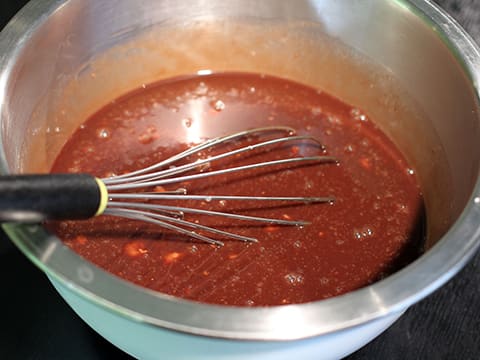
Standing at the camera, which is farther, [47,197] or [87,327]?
[87,327]

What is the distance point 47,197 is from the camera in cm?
71

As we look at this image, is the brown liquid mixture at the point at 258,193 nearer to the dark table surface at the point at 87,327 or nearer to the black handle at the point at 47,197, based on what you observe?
the dark table surface at the point at 87,327

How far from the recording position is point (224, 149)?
3.97 feet

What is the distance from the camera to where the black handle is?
2.25 feet

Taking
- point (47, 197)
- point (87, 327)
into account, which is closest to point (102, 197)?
point (47, 197)

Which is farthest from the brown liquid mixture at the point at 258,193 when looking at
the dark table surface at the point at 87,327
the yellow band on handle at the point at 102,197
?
the yellow band on handle at the point at 102,197

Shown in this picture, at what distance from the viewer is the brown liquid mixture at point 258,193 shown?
3.24 ft

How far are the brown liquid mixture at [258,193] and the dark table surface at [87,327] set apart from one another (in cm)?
11

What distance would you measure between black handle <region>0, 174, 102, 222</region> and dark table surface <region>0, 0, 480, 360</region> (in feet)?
1.02

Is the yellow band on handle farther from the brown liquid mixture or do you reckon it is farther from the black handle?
the brown liquid mixture

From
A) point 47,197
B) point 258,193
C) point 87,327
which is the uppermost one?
point 47,197

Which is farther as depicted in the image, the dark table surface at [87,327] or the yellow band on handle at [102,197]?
the dark table surface at [87,327]

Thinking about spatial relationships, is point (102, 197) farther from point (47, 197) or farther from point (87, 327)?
point (87, 327)

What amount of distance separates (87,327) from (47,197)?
1.23 ft
